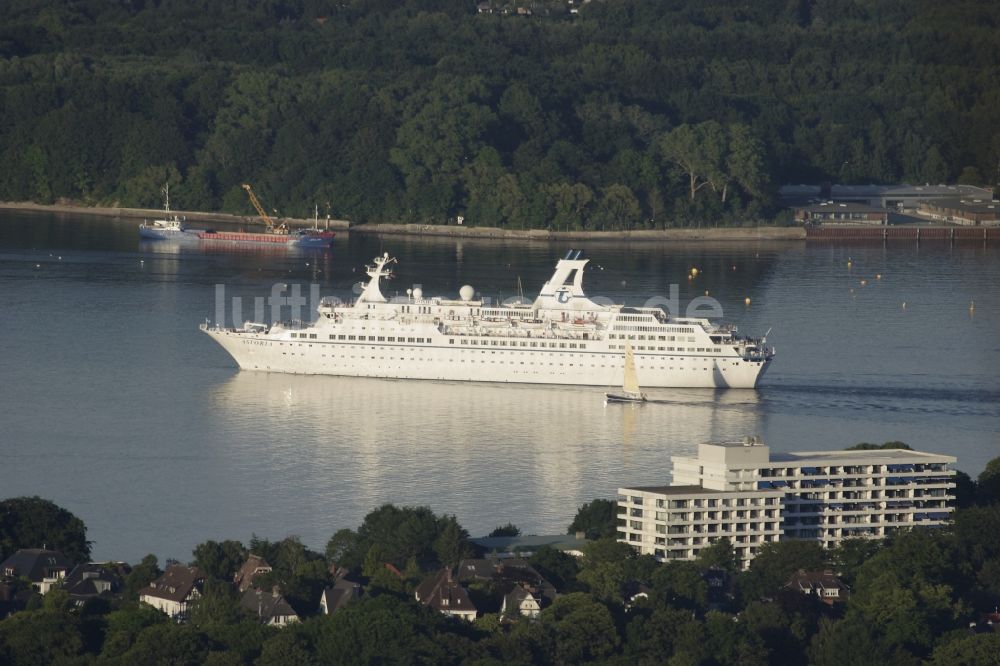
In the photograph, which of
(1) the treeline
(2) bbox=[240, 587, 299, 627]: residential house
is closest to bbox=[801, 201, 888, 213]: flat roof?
(1) the treeline

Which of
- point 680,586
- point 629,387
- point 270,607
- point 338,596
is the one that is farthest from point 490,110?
point 270,607

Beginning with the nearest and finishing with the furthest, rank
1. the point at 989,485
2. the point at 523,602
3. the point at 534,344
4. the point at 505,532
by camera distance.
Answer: the point at 523,602, the point at 505,532, the point at 989,485, the point at 534,344

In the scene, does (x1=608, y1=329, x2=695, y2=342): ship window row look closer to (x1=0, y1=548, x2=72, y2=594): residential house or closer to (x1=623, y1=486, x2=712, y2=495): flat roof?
(x1=623, y1=486, x2=712, y2=495): flat roof

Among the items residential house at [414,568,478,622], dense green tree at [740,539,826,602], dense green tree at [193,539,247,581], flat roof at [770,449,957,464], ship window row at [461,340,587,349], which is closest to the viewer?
residential house at [414,568,478,622]

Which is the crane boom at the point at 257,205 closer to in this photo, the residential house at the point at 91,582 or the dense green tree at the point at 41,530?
the dense green tree at the point at 41,530

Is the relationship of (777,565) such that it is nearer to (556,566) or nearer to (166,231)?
(556,566)

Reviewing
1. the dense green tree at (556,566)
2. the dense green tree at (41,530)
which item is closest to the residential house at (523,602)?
the dense green tree at (556,566)
